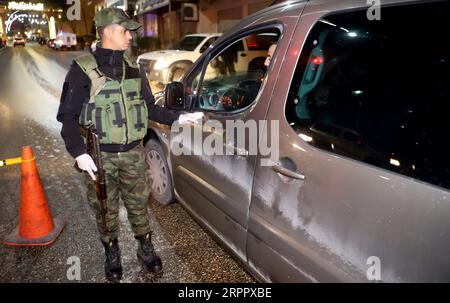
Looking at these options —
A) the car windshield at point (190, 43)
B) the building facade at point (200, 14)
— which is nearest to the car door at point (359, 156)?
the car windshield at point (190, 43)

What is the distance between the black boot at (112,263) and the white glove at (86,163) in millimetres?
646

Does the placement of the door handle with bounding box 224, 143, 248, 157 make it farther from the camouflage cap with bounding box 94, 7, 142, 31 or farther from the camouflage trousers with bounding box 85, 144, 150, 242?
the camouflage cap with bounding box 94, 7, 142, 31

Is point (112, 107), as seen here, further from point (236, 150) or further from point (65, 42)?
point (65, 42)

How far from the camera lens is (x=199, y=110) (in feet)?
8.31

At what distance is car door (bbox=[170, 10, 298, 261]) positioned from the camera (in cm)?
198

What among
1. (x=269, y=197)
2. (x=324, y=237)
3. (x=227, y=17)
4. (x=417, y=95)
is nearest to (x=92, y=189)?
(x=269, y=197)

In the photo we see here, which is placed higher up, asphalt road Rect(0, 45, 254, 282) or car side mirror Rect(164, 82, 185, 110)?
car side mirror Rect(164, 82, 185, 110)

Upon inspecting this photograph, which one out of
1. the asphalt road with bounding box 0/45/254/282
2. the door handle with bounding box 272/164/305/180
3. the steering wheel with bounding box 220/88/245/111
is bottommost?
the asphalt road with bounding box 0/45/254/282

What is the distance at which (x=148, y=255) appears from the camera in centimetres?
261

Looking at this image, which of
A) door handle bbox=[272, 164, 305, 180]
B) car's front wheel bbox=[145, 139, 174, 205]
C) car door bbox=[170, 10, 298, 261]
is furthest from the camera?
car's front wheel bbox=[145, 139, 174, 205]

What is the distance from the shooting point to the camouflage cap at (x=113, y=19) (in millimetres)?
2145

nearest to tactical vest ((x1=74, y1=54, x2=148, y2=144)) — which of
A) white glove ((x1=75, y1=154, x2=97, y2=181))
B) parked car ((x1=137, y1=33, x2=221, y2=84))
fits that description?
white glove ((x1=75, y1=154, x2=97, y2=181))

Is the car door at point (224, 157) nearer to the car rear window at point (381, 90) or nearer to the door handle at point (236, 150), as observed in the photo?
the door handle at point (236, 150)

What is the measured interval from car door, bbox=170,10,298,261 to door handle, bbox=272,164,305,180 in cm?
21
